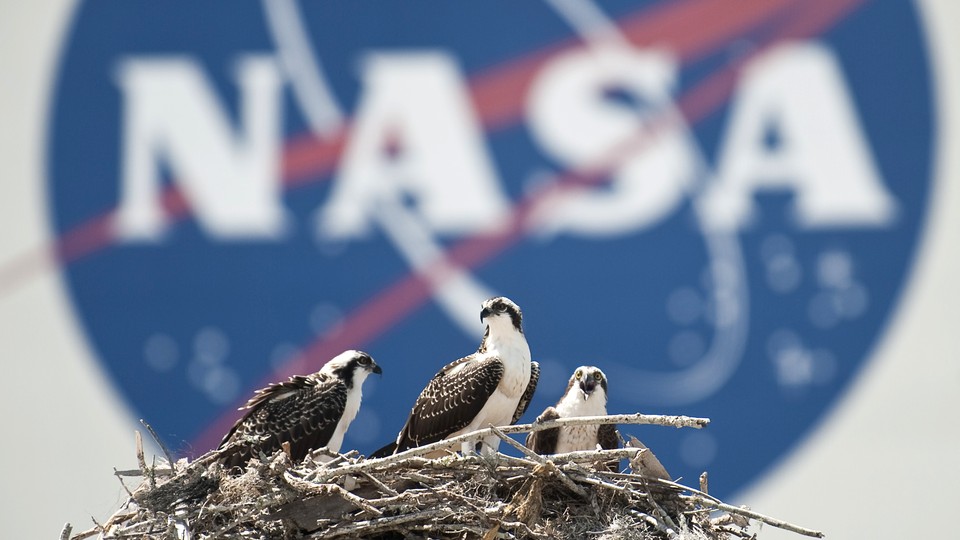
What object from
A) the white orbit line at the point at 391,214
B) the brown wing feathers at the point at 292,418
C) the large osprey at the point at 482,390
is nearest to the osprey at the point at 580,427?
the large osprey at the point at 482,390

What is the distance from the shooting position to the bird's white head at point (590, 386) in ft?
33.3

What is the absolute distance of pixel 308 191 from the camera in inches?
607

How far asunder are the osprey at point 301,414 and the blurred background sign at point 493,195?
479 centimetres

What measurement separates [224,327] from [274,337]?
45cm

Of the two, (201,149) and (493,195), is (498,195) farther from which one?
(201,149)

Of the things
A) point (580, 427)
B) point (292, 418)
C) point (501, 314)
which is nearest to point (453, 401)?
point (501, 314)

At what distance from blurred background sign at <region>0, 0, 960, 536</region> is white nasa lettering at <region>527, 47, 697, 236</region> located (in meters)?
0.02

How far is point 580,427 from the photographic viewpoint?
32.9ft

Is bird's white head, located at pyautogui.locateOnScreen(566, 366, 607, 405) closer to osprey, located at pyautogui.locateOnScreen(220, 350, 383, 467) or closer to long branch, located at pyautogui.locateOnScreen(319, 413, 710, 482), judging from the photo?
osprey, located at pyautogui.locateOnScreen(220, 350, 383, 467)

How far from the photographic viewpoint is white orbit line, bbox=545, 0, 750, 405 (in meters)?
14.7

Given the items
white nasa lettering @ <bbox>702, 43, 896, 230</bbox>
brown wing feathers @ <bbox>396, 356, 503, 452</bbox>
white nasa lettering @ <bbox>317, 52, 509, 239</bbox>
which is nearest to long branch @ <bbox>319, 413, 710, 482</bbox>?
brown wing feathers @ <bbox>396, 356, 503, 452</bbox>

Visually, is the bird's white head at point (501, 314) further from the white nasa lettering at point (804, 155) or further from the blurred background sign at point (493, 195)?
the white nasa lettering at point (804, 155)

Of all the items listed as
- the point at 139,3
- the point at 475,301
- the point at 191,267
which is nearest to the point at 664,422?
the point at 475,301

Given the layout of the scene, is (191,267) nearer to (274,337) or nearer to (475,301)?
(274,337)
